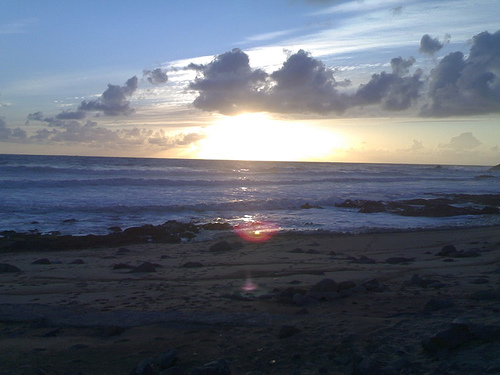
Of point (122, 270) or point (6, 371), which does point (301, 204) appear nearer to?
point (122, 270)

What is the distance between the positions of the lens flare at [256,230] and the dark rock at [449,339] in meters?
10.7

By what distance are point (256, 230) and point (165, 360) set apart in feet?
42.2

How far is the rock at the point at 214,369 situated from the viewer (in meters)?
4.50

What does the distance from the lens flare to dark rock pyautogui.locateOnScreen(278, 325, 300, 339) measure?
9.84m

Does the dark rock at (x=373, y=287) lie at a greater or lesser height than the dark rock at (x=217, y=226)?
greater

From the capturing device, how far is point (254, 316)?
21.0 feet

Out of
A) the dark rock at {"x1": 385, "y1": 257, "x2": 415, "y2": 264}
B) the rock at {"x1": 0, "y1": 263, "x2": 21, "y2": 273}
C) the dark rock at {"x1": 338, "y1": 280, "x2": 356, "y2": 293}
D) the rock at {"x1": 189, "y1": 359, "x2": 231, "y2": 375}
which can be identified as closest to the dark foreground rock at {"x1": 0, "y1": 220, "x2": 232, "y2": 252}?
the rock at {"x1": 0, "y1": 263, "x2": 21, "y2": 273}

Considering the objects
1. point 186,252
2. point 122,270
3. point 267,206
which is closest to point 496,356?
point 122,270

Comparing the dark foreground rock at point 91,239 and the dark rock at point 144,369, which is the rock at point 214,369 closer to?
the dark rock at point 144,369

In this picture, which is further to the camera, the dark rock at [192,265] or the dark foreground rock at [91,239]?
the dark foreground rock at [91,239]

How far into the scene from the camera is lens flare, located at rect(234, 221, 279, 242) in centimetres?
1596

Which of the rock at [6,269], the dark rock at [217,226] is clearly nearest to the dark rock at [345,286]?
the rock at [6,269]

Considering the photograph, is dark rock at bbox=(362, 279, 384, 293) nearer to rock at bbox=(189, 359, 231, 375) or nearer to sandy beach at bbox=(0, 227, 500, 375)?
sandy beach at bbox=(0, 227, 500, 375)

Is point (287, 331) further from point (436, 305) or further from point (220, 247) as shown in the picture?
point (220, 247)
